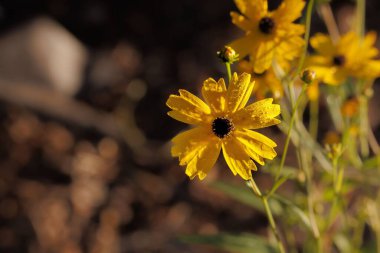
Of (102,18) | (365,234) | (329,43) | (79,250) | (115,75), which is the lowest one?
(79,250)

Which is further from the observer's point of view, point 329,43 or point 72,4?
point 72,4

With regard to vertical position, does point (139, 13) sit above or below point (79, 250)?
above

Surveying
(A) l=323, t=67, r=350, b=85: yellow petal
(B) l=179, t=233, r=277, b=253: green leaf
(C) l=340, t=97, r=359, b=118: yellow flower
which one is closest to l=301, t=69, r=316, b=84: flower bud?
(A) l=323, t=67, r=350, b=85: yellow petal

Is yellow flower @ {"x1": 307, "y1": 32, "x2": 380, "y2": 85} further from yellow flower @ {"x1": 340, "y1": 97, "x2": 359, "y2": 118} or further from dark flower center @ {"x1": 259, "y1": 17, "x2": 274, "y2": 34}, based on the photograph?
dark flower center @ {"x1": 259, "y1": 17, "x2": 274, "y2": 34}

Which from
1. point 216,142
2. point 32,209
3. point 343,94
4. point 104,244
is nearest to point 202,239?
point 216,142

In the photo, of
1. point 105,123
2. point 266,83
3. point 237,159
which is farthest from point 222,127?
point 105,123

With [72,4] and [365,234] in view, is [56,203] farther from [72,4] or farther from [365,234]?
[365,234]
